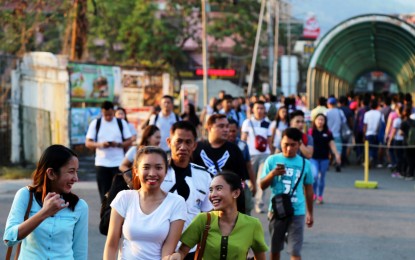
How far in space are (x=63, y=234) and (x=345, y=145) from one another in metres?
18.2

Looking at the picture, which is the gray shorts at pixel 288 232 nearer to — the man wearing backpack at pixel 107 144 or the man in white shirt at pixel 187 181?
the man in white shirt at pixel 187 181

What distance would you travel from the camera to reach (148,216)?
5.56m

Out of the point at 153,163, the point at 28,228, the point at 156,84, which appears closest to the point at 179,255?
the point at 153,163

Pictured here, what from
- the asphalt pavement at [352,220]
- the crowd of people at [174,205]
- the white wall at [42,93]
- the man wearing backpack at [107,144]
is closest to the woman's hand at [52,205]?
the crowd of people at [174,205]

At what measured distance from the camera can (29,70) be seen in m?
22.5

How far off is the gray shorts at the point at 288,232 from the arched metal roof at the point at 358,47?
1751 centimetres

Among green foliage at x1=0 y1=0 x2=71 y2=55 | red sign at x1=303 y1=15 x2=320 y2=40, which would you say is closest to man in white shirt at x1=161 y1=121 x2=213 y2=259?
green foliage at x1=0 y1=0 x2=71 y2=55

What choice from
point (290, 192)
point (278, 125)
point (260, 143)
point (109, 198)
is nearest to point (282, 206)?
point (290, 192)

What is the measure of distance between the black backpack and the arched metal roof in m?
20.0

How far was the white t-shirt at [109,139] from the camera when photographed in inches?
494

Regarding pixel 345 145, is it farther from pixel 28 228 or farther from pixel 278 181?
pixel 28 228

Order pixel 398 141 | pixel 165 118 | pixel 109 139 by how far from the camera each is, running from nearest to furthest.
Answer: pixel 109 139 < pixel 165 118 < pixel 398 141

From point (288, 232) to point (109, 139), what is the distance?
4299 mm

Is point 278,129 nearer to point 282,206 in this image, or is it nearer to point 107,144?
point 107,144
